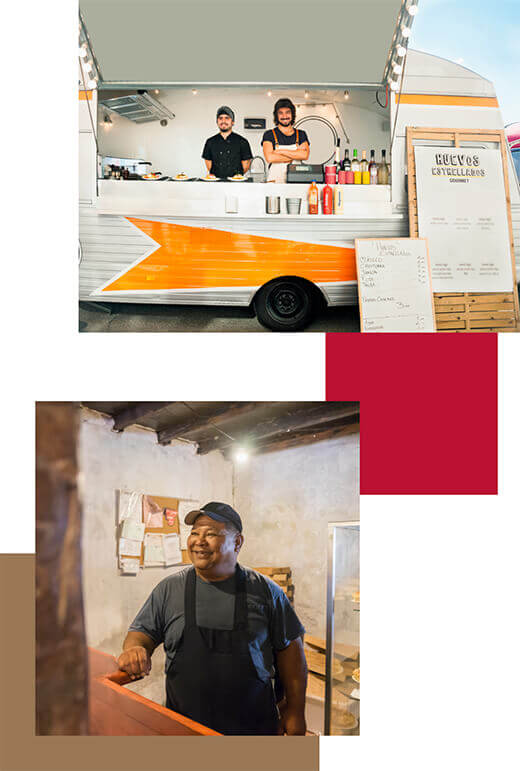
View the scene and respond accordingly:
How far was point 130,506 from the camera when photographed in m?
2.37

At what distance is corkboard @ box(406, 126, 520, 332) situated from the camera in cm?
308

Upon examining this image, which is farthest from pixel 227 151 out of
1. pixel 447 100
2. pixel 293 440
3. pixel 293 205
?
pixel 293 440

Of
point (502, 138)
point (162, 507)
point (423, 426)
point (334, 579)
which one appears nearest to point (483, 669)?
point (334, 579)

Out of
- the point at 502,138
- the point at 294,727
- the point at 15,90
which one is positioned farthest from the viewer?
the point at 502,138

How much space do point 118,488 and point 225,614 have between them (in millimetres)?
611

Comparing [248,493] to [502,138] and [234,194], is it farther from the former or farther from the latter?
[502,138]

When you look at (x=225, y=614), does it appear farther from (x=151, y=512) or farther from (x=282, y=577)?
(x=151, y=512)

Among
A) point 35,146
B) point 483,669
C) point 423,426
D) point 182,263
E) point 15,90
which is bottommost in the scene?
point 483,669

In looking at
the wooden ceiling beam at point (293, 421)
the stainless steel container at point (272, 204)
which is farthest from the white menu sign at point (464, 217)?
the wooden ceiling beam at point (293, 421)

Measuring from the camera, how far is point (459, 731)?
2.38 meters

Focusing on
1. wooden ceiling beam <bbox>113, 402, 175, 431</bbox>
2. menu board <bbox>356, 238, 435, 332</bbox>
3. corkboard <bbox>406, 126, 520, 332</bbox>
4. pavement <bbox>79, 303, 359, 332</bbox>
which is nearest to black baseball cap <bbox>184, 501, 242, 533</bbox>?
wooden ceiling beam <bbox>113, 402, 175, 431</bbox>

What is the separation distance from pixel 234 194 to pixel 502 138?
1.36 meters

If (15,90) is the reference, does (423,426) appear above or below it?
below

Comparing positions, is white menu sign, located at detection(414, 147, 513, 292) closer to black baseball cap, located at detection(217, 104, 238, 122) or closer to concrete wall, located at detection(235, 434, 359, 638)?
black baseball cap, located at detection(217, 104, 238, 122)
